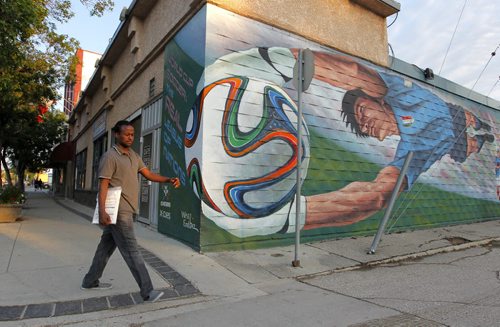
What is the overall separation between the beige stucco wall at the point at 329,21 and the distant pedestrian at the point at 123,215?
360 cm

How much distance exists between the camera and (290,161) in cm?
741

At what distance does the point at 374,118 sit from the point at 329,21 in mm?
2483

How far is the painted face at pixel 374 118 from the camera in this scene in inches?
352

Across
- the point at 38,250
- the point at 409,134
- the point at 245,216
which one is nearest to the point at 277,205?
the point at 245,216

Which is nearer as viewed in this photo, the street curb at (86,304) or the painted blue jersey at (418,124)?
the street curb at (86,304)

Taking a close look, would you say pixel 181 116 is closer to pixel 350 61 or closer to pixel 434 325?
pixel 350 61

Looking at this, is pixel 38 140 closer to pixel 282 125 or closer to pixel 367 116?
pixel 282 125

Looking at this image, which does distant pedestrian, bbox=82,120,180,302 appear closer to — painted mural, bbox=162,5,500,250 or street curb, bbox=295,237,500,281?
painted mural, bbox=162,5,500,250

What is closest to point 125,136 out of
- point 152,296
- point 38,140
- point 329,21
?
point 152,296

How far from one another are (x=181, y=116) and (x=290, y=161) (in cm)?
225

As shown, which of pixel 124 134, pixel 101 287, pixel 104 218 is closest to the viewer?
pixel 104 218

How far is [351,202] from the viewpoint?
27.8 ft

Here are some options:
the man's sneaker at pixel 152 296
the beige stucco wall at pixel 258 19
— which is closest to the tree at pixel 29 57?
the beige stucco wall at pixel 258 19

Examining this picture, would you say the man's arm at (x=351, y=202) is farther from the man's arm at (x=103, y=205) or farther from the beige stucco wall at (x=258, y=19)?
the man's arm at (x=103, y=205)
